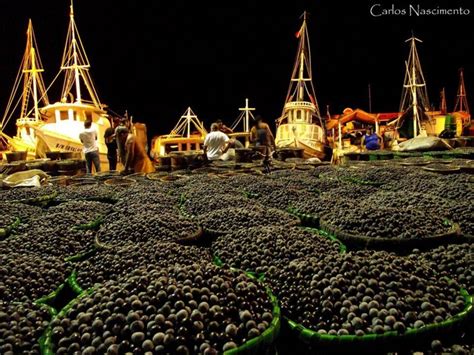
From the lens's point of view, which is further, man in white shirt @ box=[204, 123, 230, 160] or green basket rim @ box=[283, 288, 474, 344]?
man in white shirt @ box=[204, 123, 230, 160]

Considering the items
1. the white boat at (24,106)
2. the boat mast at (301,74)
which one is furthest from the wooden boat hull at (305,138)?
the white boat at (24,106)

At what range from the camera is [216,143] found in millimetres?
8344

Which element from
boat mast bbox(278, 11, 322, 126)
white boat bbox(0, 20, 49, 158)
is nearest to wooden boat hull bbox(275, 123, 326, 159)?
boat mast bbox(278, 11, 322, 126)

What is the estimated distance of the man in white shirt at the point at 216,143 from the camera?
8281 millimetres

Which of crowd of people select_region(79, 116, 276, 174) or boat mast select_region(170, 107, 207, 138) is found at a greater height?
boat mast select_region(170, 107, 207, 138)

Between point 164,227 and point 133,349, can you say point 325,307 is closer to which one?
point 133,349

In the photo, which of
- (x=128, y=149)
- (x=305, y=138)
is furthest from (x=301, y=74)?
(x=128, y=149)

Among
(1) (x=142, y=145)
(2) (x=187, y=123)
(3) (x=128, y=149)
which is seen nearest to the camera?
(3) (x=128, y=149)

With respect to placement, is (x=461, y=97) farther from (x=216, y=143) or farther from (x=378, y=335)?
(x=378, y=335)

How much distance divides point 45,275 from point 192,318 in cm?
110

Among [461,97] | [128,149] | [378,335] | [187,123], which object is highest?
[461,97]

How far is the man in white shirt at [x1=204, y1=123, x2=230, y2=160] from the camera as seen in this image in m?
8.28

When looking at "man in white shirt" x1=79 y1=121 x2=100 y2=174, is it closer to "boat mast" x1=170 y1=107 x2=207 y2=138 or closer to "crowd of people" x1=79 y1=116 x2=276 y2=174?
"crowd of people" x1=79 y1=116 x2=276 y2=174

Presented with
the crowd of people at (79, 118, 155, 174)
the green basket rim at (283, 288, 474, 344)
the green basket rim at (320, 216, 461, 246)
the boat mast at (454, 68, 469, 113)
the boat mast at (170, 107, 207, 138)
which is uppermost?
the boat mast at (454, 68, 469, 113)
